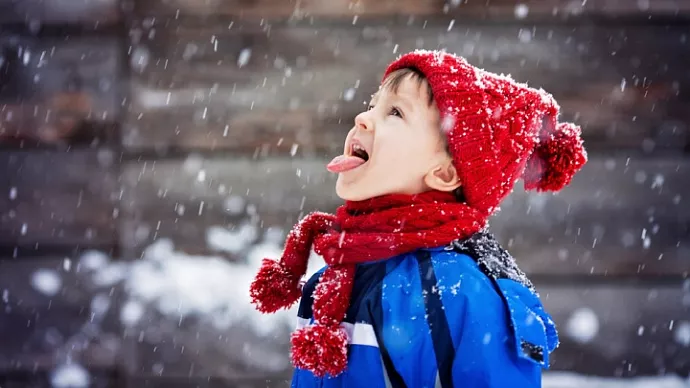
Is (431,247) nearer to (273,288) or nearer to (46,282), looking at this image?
(273,288)

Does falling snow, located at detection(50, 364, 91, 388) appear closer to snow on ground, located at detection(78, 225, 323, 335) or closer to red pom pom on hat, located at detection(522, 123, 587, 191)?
snow on ground, located at detection(78, 225, 323, 335)

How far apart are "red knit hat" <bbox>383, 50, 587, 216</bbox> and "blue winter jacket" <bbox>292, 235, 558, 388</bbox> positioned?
0.45 feet

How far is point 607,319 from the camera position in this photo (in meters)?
2.26

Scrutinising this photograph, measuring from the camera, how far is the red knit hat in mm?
1264

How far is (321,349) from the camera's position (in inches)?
46.5

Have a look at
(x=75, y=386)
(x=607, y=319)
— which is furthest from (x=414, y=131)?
(x=75, y=386)

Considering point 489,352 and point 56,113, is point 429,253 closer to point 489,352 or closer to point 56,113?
point 489,352

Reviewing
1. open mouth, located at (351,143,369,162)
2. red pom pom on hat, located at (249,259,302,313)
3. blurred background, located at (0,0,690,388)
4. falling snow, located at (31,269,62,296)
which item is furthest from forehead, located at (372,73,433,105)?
falling snow, located at (31,269,62,296)

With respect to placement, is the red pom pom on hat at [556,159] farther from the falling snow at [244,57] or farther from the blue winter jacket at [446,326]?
the falling snow at [244,57]

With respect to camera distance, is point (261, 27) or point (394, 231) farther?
point (261, 27)

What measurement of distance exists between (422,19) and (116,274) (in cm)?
137

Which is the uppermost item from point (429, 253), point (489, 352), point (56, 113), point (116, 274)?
point (56, 113)

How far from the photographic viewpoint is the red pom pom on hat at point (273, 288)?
141 cm

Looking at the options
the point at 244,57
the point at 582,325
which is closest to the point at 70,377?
the point at 244,57
